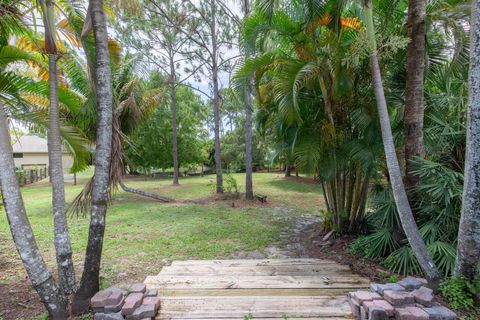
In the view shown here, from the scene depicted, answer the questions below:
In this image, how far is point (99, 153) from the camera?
261cm

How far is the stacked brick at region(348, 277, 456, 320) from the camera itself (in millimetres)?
2104

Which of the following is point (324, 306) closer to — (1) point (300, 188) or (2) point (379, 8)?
(2) point (379, 8)

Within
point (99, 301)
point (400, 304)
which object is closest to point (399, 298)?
point (400, 304)

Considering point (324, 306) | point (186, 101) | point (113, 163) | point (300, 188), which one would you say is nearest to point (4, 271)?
point (113, 163)

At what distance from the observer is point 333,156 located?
4.39 metres

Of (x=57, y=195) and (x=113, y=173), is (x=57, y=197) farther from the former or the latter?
(x=113, y=173)

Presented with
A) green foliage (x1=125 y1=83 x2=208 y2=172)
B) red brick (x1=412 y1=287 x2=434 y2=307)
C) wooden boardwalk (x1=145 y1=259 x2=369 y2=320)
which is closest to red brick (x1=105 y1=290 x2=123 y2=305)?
wooden boardwalk (x1=145 y1=259 x2=369 y2=320)

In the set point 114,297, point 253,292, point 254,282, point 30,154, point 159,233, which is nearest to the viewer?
point 114,297

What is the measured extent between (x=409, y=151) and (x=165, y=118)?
17203 mm

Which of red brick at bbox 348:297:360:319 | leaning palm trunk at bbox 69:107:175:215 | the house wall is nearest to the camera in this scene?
red brick at bbox 348:297:360:319

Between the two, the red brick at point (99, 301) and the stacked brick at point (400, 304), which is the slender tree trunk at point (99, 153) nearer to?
the red brick at point (99, 301)

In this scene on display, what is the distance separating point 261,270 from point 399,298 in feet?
5.32

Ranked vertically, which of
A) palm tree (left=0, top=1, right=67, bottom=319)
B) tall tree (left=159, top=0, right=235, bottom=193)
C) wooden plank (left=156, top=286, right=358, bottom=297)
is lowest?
wooden plank (left=156, top=286, right=358, bottom=297)

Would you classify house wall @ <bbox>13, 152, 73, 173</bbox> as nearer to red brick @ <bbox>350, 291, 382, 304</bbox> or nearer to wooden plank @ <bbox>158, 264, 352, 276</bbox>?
wooden plank @ <bbox>158, 264, 352, 276</bbox>
